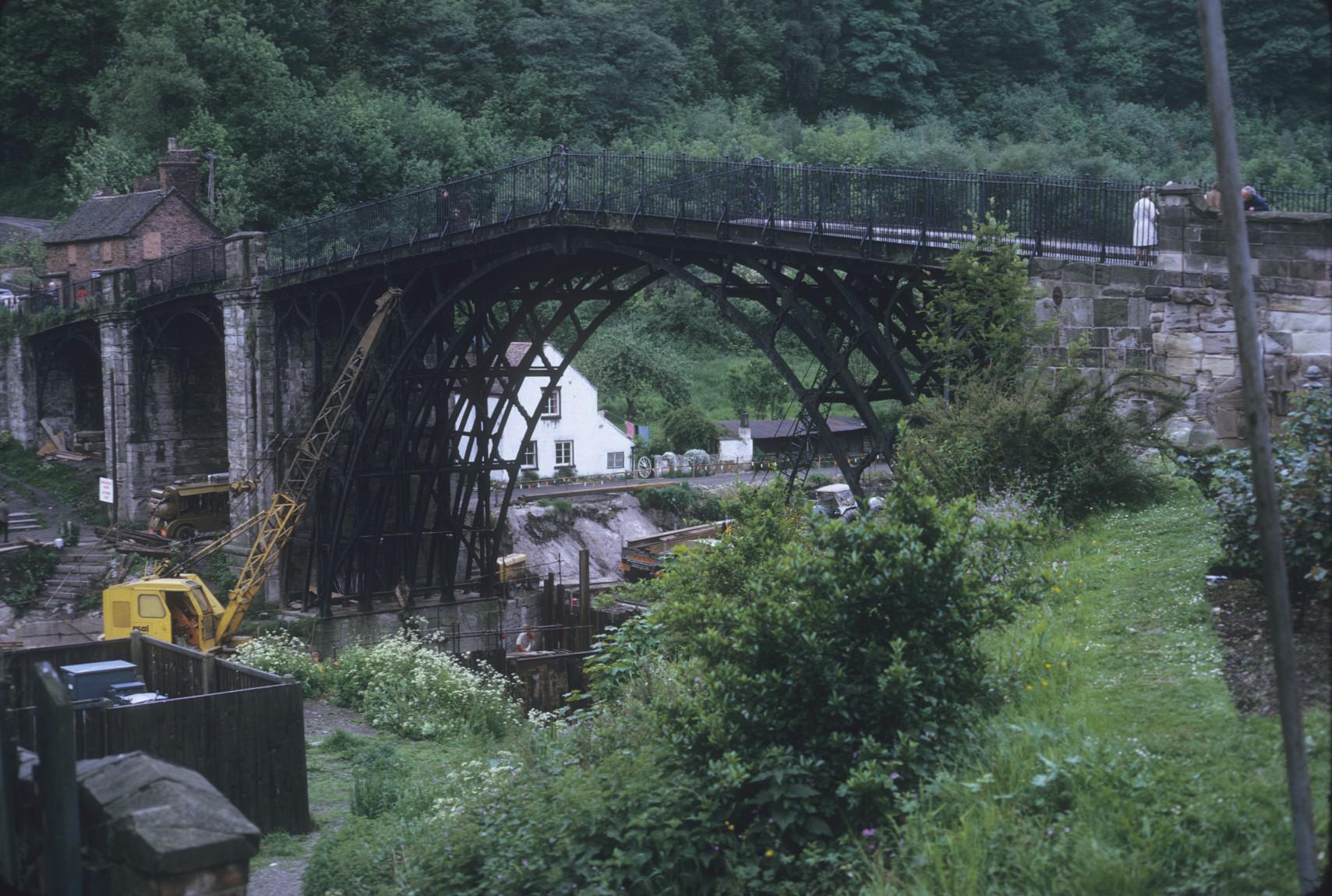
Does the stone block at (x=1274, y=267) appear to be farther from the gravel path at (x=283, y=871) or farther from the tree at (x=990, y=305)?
the gravel path at (x=283, y=871)

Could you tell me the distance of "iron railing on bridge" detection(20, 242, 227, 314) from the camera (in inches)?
1395

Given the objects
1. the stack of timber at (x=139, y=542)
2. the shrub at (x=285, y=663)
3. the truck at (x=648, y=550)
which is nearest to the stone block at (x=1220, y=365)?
the shrub at (x=285, y=663)

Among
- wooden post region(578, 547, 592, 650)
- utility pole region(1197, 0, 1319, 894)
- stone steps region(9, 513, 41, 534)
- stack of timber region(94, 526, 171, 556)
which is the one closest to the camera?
utility pole region(1197, 0, 1319, 894)

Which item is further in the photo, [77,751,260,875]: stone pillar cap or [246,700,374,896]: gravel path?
[246,700,374,896]: gravel path

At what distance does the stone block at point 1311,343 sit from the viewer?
1250 cm

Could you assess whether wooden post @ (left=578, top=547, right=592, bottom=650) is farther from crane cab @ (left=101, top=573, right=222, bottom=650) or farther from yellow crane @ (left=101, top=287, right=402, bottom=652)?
crane cab @ (left=101, top=573, right=222, bottom=650)

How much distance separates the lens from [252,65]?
5794 cm

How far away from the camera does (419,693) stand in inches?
778

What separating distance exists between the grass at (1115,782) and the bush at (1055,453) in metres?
3.88

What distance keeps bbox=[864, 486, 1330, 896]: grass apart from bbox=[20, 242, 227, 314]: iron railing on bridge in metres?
29.8

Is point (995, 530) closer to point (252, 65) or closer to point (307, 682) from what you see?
point (307, 682)

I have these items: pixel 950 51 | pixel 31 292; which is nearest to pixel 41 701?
pixel 31 292

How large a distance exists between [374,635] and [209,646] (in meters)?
7.15

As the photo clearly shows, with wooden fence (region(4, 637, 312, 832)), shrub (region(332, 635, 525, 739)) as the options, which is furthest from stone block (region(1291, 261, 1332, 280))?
shrub (region(332, 635, 525, 739))
